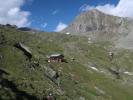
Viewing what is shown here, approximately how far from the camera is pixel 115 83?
551ft

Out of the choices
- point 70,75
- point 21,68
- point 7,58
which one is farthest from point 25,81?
point 70,75

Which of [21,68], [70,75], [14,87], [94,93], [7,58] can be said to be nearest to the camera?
[14,87]

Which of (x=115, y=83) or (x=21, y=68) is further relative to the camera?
(x=115, y=83)

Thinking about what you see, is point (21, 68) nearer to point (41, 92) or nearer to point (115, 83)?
point (41, 92)

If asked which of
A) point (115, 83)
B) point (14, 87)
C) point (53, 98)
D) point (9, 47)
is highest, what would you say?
point (9, 47)

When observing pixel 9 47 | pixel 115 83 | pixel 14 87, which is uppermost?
pixel 9 47

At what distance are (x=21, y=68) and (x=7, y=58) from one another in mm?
12286

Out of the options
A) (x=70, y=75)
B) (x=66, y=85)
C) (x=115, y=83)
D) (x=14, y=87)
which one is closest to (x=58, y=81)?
(x=66, y=85)

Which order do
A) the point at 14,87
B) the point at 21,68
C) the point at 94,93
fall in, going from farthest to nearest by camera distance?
the point at 94,93 → the point at 21,68 → the point at 14,87

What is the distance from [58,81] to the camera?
12506cm

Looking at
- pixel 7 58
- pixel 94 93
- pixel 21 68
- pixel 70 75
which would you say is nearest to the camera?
pixel 21 68

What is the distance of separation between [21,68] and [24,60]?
39.0ft

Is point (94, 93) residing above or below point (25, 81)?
below

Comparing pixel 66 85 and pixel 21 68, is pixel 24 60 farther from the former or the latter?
pixel 66 85
